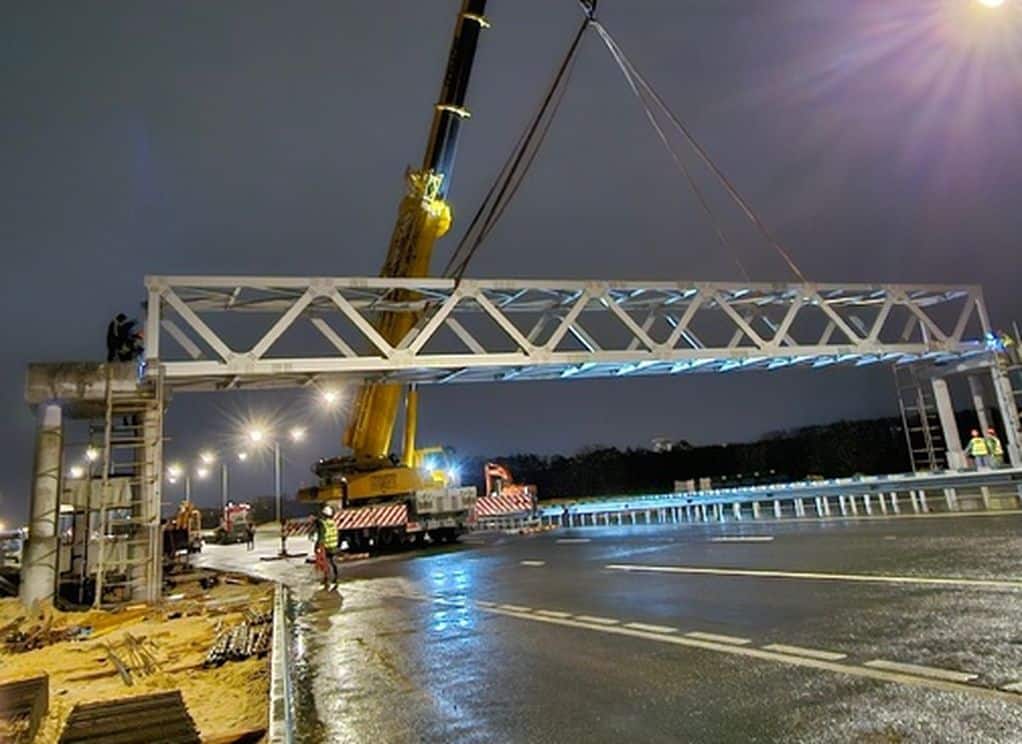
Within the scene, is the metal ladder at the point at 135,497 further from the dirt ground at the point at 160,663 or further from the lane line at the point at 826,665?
the lane line at the point at 826,665

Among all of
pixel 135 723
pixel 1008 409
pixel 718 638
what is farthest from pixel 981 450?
pixel 135 723

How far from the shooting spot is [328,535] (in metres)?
15.2

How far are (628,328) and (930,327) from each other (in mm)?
10823

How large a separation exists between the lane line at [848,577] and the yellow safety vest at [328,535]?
6.83 metres

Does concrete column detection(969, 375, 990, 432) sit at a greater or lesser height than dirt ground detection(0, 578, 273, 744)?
greater

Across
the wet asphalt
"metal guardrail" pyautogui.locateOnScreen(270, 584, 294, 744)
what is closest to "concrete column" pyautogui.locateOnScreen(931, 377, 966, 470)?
the wet asphalt

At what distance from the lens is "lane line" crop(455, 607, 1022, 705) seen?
13.5ft

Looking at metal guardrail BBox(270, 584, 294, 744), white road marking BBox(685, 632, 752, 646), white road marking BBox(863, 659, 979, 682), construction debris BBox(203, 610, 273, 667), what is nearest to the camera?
metal guardrail BBox(270, 584, 294, 744)

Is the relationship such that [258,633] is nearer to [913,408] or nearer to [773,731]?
[773,731]

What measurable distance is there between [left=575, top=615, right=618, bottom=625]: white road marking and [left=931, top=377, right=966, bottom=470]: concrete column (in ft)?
64.0

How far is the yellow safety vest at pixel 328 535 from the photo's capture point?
48.9 feet

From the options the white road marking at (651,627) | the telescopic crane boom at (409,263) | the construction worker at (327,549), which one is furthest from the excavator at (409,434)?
the white road marking at (651,627)

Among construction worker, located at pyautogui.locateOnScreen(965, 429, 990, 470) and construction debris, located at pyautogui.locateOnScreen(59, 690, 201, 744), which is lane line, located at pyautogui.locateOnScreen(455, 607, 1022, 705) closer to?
construction debris, located at pyautogui.locateOnScreen(59, 690, 201, 744)

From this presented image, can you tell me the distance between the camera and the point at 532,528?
98.8 ft
